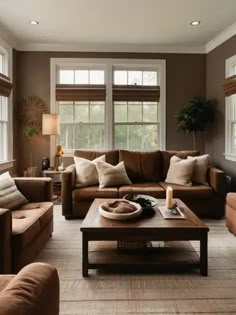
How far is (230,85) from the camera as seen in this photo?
468 cm

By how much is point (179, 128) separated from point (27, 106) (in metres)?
2.86

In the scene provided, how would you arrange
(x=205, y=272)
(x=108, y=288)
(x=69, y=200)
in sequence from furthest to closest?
(x=69, y=200), (x=205, y=272), (x=108, y=288)

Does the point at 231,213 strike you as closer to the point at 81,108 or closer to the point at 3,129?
the point at 81,108

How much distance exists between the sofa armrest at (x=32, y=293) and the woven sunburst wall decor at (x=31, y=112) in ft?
14.6

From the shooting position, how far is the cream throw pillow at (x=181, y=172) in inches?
173

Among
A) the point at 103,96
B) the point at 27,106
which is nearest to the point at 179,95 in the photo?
the point at 103,96

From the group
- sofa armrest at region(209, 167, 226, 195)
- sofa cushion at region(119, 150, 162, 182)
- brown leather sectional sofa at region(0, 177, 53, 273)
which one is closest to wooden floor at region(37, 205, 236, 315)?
brown leather sectional sofa at region(0, 177, 53, 273)

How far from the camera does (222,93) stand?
16.9ft

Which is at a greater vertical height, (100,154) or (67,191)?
(100,154)

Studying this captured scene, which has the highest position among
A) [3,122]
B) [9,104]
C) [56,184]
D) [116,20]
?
[116,20]

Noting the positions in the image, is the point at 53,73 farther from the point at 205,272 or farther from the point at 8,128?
the point at 205,272

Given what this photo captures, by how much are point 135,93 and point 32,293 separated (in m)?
4.88

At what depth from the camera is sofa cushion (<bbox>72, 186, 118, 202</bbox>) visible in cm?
410

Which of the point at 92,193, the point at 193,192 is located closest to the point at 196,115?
the point at 193,192
